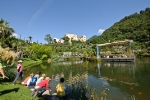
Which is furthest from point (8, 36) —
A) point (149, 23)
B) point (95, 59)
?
point (149, 23)

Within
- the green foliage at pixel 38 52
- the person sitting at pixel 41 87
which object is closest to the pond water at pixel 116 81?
the person sitting at pixel 41 87

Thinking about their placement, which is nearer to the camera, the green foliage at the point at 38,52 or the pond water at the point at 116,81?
the pond water at the point at 116,81

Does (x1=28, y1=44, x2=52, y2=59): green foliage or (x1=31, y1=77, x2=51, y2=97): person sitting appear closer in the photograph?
(x1=31, y1=77, x2=51, y2=97): person sitting

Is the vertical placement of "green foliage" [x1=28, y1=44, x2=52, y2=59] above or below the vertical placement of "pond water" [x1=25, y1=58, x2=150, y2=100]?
above

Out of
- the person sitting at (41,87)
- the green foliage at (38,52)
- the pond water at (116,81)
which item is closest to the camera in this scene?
the person sitting at (41,87)

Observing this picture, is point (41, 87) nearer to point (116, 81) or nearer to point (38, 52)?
point (116, 81)

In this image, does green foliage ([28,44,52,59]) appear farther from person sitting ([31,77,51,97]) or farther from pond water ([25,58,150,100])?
person sitting ([31,77,51,97])

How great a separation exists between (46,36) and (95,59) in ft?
266

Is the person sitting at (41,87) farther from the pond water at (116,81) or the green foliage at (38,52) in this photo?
the green foliage at (38,52)

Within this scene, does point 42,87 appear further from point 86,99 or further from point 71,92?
point 86,99

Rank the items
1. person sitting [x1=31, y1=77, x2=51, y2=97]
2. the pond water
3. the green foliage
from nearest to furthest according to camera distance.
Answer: person sitting [x1=31, y1=77, x2=51, y2=97] → the pond water → the green foliage

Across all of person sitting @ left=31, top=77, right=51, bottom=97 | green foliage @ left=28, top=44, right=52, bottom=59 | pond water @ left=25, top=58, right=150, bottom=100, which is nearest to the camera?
person sitting @ left=31, top=77, right=51, bottom=97

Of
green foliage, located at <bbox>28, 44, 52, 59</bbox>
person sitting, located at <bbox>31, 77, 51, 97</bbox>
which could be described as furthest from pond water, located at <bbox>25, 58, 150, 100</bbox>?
green foliage, located at <bbox>28, 44, 52, 59</bbox>

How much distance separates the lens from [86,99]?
371 inches
